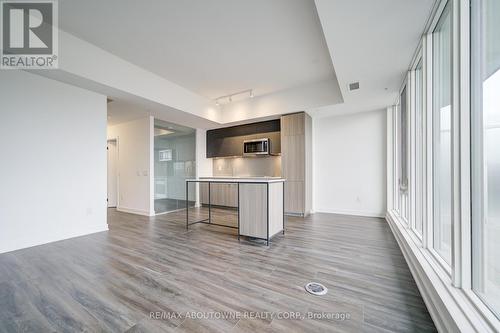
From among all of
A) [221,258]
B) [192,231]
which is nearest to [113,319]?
[221,258]

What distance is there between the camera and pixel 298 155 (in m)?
4.83

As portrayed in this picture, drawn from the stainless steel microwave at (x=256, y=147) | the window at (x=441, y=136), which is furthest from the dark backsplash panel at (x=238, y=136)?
the window at (x=441, y=136)

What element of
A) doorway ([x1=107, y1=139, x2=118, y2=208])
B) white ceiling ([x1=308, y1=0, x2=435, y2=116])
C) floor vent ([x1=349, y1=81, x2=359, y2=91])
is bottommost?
doorway ([x1=107, y1=139, x2=118, y2=208])

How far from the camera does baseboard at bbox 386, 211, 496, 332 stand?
41.8 inches

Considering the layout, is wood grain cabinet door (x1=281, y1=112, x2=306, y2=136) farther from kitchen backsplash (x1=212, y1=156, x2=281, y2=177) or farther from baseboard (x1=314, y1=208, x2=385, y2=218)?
baseboard (x1=314, y1=208, x2=385, y2=218)

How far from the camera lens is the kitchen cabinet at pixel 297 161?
4742mm

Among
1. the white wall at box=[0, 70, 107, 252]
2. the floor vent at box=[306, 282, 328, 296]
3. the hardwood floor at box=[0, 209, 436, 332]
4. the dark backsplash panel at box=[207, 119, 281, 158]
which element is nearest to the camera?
the hardwood floor at box=[0, 209, 436, 332]

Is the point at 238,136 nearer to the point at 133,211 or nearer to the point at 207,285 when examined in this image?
the point at 133,211

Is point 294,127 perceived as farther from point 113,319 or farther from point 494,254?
point 113,319

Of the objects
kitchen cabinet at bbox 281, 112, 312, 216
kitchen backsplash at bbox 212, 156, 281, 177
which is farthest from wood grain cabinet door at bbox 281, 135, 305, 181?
kitchen backsplash at bbox 212, 156, 281, 177

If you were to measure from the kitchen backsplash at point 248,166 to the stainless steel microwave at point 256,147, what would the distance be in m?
0.55

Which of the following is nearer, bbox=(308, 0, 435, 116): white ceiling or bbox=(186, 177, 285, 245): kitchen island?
bbox=(308, 0, 435, 116): white ceiling

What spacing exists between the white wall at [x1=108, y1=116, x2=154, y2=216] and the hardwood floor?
79.1 inches

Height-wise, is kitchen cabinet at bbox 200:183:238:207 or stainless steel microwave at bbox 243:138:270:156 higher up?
stainless steel microwave at bbox 243:138:270:156
